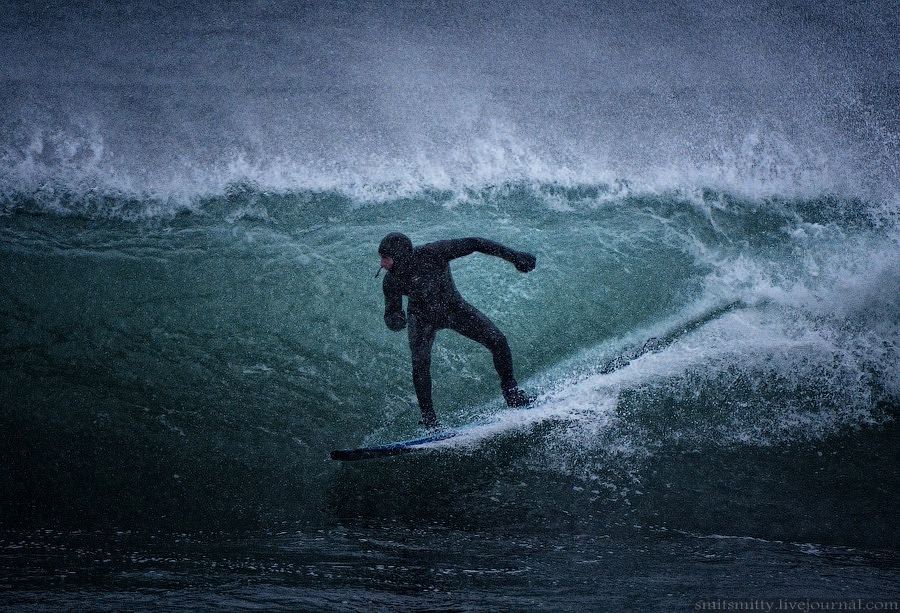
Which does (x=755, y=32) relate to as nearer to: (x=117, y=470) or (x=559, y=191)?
(x=559, y=191)

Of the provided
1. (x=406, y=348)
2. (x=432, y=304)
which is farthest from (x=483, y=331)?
(x=406, y=348)

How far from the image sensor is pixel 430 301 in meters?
4.41

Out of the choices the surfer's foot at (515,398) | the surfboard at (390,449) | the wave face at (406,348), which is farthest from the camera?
the wave face at (406,348)

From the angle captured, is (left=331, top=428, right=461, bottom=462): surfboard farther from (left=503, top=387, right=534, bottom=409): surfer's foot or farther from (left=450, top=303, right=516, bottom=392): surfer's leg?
(left=450, top=303, right=516, bottom=392): surfer's leg

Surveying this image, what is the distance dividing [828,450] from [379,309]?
11.8 ft

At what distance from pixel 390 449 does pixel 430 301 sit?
1.03 m

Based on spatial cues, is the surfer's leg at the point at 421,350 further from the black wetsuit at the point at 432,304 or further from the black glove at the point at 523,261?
the black glove at the point at 523,261

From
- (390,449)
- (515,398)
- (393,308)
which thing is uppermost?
(393,308)

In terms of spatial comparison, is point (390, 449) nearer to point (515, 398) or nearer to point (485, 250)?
point (515, 398)

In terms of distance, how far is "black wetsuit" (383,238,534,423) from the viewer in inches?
170

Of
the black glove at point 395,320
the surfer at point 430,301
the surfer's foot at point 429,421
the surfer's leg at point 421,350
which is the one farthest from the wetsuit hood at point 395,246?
the surfer's foot at point 429,421

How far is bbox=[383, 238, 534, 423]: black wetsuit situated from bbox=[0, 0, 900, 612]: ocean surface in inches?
25.0

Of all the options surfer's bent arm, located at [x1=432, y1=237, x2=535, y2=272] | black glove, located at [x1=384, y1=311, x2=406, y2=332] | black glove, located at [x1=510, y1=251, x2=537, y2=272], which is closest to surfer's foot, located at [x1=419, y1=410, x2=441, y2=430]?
black glove, located at [x1=384, y1=311, x2=406, y2=332]

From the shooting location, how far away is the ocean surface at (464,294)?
3.84m
